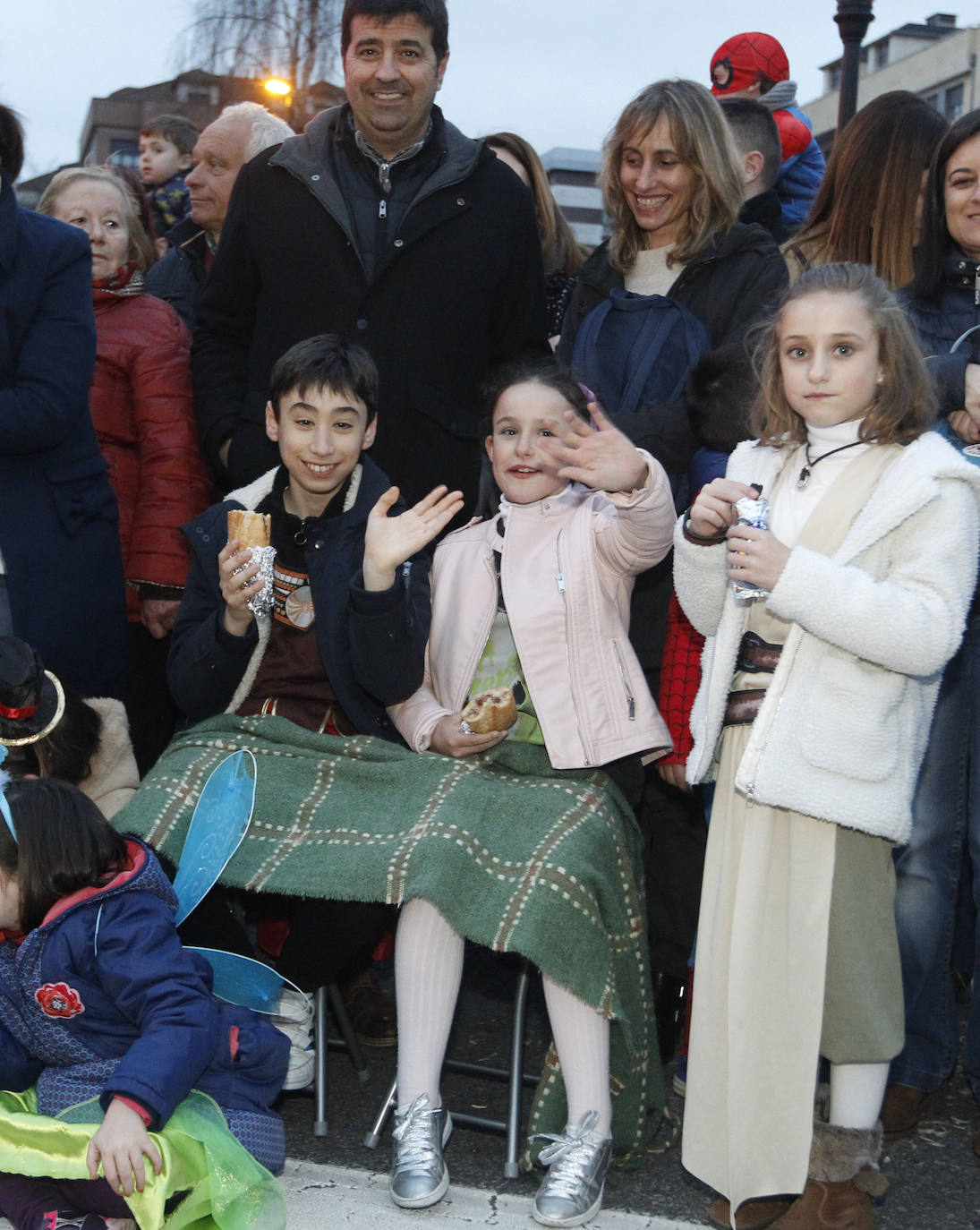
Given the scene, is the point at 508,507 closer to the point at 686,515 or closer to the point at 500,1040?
the point at 686,515

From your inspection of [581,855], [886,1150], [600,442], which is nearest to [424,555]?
[600,442]

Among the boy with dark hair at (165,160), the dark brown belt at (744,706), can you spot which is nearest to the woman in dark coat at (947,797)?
the dark brown belt at (744,706)

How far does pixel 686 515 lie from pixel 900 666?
1.83ft

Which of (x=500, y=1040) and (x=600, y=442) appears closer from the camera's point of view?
(x=600, y=442)

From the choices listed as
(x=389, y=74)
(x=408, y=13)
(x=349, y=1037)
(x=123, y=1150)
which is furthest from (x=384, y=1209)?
(x=408, y=13)

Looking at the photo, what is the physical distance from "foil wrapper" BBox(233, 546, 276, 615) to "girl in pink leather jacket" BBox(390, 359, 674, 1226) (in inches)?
16.0

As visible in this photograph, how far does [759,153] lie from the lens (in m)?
4.95

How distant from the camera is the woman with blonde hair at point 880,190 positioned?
372 cm

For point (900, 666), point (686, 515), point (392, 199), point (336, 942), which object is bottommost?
point (336, 942)

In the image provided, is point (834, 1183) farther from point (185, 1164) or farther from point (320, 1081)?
point (185, 1164)

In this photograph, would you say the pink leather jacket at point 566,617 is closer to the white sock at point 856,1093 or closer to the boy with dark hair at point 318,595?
the boy with dark hair at point 318,595

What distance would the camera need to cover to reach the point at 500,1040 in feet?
13.3

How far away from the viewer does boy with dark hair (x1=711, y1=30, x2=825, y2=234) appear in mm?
5535

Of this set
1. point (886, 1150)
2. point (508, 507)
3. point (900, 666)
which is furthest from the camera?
point (508, 507)
